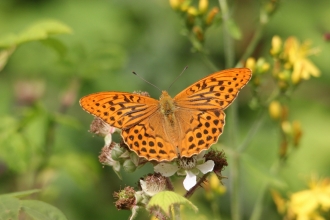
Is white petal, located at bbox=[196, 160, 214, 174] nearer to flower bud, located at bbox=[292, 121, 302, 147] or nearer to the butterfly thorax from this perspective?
the butterfly thorax

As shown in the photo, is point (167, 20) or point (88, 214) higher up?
point (167, 20)

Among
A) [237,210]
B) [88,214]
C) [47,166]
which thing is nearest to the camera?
[237,210]

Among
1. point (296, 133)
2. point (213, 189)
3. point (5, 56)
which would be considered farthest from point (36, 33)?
point (296, 133)

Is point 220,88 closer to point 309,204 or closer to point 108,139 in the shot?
point 108,139

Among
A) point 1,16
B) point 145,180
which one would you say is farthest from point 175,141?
point 1,16

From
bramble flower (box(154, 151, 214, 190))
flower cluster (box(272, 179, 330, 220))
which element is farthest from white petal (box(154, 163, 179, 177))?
flower cluster (box(272, 179, 330, 220))

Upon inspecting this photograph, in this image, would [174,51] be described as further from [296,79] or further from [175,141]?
[175,141]

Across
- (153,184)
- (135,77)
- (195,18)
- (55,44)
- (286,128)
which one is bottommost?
(135,77)

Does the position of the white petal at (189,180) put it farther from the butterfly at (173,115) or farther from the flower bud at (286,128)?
the flower bud at (286,128)
